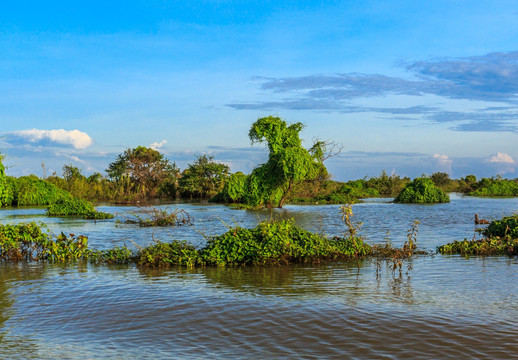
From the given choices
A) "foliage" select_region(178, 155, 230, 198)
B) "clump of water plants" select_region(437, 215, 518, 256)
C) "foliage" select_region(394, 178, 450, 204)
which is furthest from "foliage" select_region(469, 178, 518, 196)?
"clump of water plants" select_region(437, 215, 518, 256)

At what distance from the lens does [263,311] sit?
7.66 meters

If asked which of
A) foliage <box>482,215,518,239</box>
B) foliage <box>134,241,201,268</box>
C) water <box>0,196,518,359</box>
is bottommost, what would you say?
water <box>0,196,518,359</box>

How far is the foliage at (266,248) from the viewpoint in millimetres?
11406

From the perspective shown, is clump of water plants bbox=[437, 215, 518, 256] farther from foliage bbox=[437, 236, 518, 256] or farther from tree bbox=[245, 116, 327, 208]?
tree bbox=[245, 116, 327, 208]

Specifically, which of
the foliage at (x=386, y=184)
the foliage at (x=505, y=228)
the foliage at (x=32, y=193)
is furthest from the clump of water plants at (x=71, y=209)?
the foliage at (x=386, y=184)

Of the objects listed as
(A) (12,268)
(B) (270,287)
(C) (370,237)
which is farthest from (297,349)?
(C) (370,237)

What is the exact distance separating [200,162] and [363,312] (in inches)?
2102

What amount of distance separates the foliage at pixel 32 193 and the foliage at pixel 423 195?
27561 mm

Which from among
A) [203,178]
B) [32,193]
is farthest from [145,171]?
[32,193]

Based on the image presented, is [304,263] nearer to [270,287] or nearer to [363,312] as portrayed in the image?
[270,287]

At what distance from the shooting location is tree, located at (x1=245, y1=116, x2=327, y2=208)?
33.0m

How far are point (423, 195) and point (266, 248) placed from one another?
32430 millimetres

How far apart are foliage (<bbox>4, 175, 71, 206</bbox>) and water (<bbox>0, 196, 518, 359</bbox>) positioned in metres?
30.8

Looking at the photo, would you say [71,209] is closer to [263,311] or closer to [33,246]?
[33,246]
